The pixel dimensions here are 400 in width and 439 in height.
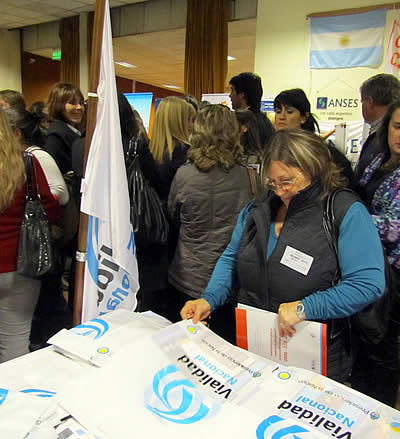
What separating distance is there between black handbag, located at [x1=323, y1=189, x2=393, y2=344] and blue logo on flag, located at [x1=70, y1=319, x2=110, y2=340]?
25.8 inches

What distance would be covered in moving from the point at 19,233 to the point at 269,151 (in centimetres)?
101

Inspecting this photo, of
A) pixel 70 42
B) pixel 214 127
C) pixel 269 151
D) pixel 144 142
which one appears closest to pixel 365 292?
pixel 269 151

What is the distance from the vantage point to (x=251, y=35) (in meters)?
6.40

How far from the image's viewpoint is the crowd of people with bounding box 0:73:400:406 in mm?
1185

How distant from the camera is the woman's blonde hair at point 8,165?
1499 millimetres

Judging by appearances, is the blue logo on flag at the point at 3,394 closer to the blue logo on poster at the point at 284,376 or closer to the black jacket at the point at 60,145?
the blue logo on poster at the point at 284,376

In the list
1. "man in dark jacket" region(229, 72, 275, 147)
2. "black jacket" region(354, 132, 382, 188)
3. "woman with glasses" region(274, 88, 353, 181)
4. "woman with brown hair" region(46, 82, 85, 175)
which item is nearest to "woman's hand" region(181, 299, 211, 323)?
"black jacket" region(354, 132, 382, 188)

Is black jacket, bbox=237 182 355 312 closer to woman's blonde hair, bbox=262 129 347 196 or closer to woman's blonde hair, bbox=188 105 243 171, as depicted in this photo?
woman's blonde hair, bbox=262 129 347 196

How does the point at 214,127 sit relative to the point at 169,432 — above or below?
above

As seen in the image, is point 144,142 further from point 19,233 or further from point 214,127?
point 19,233

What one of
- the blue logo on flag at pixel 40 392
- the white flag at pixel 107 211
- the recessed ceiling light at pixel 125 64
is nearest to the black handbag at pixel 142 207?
the white flag at pixel 107 211

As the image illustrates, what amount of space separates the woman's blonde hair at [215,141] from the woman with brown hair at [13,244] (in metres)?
0.66

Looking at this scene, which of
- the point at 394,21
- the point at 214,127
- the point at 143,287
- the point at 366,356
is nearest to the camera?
the point at 366,356

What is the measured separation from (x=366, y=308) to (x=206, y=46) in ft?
18.0
